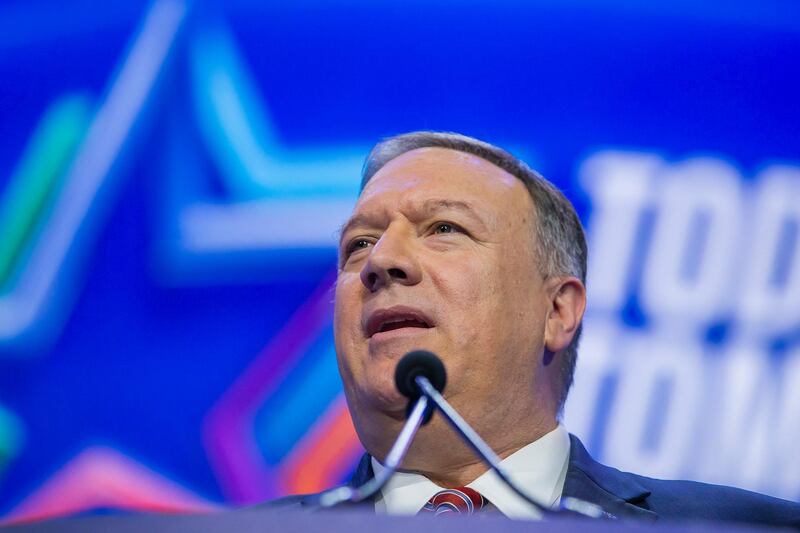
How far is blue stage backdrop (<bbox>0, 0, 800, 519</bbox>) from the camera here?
2.66m

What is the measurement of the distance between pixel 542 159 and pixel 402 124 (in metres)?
0.40

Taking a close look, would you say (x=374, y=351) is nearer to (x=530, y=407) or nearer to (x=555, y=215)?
(x=530, y=407)

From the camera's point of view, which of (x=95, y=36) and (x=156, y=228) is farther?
(x=95, y=36)

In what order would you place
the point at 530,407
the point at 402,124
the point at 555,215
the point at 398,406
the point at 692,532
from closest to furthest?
the point at 692,532 → the point at 398,406 → the point at 530,407 → the point at 555,215 → the point at 402,124

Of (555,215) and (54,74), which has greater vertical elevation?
(54,74)

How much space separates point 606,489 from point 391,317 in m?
0.51

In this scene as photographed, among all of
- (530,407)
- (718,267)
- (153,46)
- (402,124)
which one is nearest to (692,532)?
(530,407)

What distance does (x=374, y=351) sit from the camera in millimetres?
1900

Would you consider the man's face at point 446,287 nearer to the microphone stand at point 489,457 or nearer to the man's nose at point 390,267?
the man's nose at point 390,267

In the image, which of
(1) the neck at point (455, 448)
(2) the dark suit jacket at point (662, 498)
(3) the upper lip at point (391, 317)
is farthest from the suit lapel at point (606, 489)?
(3) the upper lip at point (391, 317)

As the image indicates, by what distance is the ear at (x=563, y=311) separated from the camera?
2109 mm

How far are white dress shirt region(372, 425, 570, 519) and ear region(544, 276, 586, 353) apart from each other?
182 mm

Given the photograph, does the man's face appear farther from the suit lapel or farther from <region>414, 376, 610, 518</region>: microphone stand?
<region>414, 376, 610, 518</region>: microphone stand

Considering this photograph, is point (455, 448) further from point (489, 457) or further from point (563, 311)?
point (489, 457)
